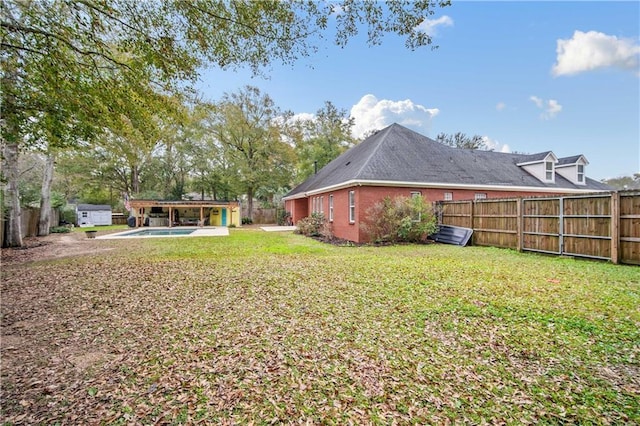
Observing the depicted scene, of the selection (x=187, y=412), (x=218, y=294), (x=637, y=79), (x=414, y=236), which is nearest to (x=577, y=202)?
(x=414, y=236)

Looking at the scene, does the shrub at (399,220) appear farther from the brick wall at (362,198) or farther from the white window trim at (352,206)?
the white window trim at (352,206)

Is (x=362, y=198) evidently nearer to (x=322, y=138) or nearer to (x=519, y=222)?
(x=519, y=222)

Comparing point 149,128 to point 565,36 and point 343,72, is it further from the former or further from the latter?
point 565,36

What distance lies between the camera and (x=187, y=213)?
2912 cm

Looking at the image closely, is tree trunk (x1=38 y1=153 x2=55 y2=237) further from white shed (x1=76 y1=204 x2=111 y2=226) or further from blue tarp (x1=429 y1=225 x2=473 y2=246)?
blue tarp (x1=429 y1=225 x2=473 y2=246)

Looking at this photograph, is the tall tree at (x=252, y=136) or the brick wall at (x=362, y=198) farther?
the tall tree at (x=252, y=136)

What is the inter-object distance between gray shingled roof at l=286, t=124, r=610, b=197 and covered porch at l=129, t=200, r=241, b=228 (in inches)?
526

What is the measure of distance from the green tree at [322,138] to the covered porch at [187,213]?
10220mm

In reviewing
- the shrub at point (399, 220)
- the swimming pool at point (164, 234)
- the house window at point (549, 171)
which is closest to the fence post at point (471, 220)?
the shrub at point (399, 220)

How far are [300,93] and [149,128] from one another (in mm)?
9809

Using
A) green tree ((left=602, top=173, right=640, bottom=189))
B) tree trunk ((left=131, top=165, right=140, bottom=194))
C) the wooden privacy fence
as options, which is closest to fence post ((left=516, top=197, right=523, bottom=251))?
the wooden privacy fence

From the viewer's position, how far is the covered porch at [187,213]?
80.8 feet

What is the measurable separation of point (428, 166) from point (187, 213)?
2364 centimetres

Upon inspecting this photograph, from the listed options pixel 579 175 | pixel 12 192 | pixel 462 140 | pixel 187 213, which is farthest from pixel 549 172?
pixel 187 213
